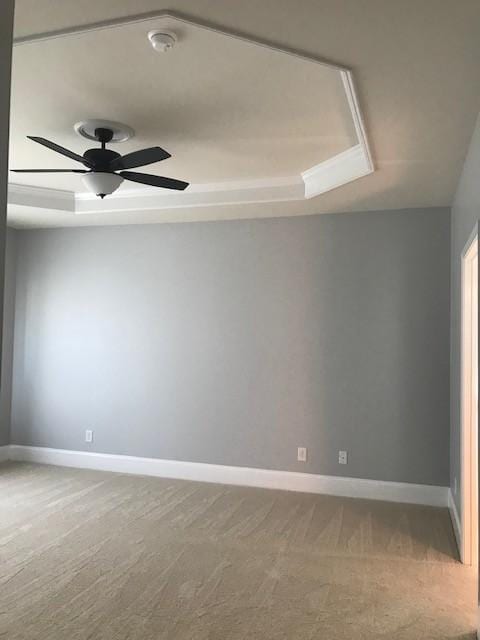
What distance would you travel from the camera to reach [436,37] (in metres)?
2.08

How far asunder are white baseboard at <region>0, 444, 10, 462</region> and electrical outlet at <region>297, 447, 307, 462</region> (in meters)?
3.15

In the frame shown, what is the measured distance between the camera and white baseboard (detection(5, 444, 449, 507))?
4.62 metres

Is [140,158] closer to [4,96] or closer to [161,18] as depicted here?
[161,18]

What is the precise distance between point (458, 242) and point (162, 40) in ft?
8.58

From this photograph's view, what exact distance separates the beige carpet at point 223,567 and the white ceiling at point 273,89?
8.14 feet

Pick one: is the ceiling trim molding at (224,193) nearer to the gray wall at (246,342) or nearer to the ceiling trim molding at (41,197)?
the ceiling trim molding at (41,197)

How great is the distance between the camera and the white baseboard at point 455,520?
3578 mm

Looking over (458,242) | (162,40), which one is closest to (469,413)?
(458,242)

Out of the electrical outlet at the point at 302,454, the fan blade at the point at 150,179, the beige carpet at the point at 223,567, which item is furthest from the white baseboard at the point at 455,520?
the fan blade at the point at 150,179

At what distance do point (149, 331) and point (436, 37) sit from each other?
3979mm

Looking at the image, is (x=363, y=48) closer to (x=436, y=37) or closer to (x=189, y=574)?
(x=436, y=37)

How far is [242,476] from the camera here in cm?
510

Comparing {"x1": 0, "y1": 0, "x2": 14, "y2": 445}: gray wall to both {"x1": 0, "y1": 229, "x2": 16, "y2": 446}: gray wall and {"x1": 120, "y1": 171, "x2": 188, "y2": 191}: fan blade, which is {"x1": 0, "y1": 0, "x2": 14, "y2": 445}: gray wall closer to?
{"x1": 120, "y1": 171, "x2": 188, "y2": 191}: fan blade

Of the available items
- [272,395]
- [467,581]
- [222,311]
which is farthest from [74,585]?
[222,311]
